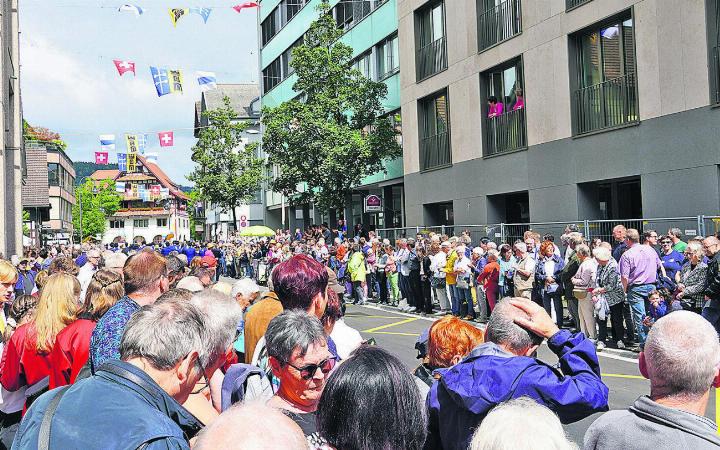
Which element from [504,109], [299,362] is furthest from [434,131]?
[299,362]

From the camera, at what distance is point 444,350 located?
3898 millimetres

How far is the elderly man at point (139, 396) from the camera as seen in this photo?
234 cm

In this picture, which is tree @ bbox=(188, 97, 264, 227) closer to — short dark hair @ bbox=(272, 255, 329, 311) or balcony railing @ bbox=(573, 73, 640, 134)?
balcony railing @ bbox=(573, 73, 640, 134)

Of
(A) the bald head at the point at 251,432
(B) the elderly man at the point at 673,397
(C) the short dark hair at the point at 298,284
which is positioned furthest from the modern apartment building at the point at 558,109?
(A) the bald head at the point at 251,432

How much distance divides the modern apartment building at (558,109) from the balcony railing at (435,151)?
0.19ft

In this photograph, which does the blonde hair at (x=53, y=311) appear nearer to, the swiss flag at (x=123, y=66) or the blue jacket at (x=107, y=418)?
the blue jacket at (x=107, y=418)

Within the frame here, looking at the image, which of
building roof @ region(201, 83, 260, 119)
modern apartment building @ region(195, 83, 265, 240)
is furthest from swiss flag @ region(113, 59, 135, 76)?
building roof @ region(201, 83, 260, 119)

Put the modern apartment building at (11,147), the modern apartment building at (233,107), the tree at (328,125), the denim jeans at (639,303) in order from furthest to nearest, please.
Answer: the modern apartment building at (233,107), the tree at (328,125), the modern apartment building at (11,147), the denim jeans at (639,303)

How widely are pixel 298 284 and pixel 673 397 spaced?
2.36 metres

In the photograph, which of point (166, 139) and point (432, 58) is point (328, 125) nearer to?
point (432, 58)

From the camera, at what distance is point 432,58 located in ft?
89.6

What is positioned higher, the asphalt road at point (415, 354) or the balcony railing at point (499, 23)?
the balcony railing at point (499, 23)

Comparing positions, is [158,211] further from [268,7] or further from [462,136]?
[462,136]

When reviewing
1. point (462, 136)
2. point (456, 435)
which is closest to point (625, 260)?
point (456, 435)
